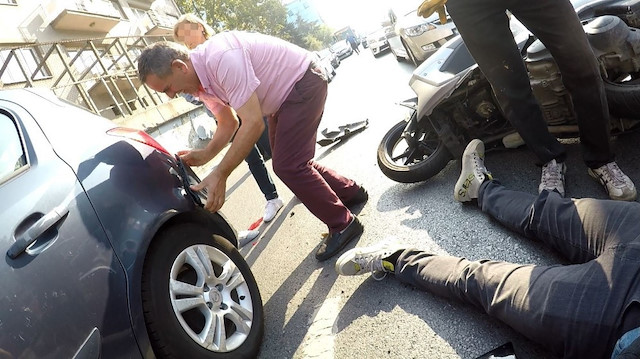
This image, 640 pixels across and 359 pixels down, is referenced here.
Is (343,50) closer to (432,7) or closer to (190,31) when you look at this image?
(190,31)

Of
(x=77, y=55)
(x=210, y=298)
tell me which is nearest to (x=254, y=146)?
(x=210, y=298)

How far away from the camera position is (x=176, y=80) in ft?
7.70

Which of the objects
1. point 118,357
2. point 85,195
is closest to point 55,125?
point 85,195

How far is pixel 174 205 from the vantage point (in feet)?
6.73

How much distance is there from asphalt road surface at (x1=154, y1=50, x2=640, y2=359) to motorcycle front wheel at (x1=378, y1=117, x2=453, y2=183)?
0.48 feet

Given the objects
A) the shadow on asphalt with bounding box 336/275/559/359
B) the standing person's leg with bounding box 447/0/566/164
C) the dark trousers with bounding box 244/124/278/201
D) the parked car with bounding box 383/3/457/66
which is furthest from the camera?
the parked car with bounding box 383/3/457/66

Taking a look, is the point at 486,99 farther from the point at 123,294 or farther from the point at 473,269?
the point at 123,294

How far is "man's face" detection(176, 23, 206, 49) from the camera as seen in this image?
3996 mm

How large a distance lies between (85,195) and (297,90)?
142 centimetres

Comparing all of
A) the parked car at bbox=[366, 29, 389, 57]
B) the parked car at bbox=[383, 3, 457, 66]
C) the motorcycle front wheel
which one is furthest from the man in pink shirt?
the parked car at bbox=[366, 29, 389, 57]

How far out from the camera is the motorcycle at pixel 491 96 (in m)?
2.24

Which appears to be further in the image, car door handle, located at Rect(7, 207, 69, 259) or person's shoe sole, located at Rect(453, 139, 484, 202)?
person's shoe sole, located at Rect(453, 139, 484, 202)

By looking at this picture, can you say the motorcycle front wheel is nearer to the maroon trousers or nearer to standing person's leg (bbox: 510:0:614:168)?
the maroon trousers

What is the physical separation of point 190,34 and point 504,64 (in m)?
2.88
